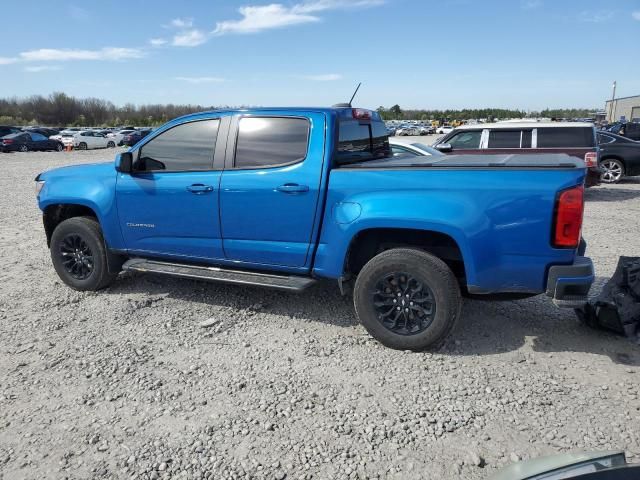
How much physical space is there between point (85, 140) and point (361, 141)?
34.7m

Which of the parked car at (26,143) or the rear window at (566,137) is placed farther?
the parked car at (26,143)

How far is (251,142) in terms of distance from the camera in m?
4.31

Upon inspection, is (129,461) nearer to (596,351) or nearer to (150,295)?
(150,295)

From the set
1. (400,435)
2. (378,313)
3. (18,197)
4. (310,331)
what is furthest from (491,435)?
(18,197)

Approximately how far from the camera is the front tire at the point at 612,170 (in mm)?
13266

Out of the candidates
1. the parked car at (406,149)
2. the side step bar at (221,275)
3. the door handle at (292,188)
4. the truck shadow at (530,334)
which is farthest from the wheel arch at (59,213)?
the parked car at (406,149)

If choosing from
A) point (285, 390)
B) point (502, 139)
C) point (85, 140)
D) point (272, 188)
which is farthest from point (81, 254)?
point (85, 140)

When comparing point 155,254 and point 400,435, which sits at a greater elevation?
point 155,254

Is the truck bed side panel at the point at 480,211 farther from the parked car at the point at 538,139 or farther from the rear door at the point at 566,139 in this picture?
the rear door at the point at 566,139

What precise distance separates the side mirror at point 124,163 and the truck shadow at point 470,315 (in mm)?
→ 1321

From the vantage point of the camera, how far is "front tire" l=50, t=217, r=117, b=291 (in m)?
5.04

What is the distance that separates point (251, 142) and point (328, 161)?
30.9 inches

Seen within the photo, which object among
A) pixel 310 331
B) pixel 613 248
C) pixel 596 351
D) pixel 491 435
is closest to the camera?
pixel 491 435

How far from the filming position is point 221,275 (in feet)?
14.4
